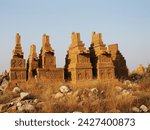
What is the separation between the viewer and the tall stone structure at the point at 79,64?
16.7 metres

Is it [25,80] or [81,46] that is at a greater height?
[81,46]

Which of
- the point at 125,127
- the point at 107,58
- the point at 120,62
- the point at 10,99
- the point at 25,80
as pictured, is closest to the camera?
the point at 125,127

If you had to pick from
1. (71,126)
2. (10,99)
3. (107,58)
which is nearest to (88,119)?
(71,126)

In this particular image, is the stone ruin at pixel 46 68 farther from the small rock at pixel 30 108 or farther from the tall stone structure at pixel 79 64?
the small rock at pixel 30 108

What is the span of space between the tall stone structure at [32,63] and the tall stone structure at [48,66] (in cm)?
84

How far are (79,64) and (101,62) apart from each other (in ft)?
5.05

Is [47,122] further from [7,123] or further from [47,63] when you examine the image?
[47,63]

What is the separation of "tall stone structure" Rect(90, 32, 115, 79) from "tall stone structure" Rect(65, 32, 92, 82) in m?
0.65

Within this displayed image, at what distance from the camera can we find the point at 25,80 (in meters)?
16.2

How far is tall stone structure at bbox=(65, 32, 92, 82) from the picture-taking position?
54.9 feet

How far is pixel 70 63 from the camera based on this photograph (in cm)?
1800

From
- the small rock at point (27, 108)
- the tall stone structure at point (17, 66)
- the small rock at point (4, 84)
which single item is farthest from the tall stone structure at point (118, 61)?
the small rock at point (27, 108)

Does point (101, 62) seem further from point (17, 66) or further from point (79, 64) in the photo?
point (17, 66)

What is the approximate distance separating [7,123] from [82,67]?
32.7 ft
